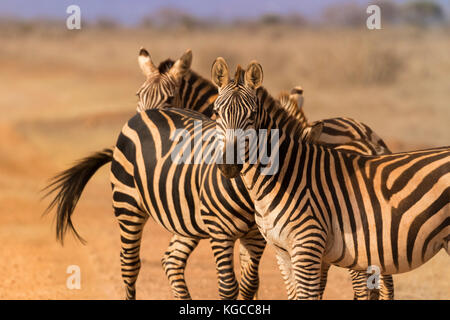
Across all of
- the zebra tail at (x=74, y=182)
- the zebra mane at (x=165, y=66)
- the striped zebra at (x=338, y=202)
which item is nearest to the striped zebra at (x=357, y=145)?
the striped zebra at (x=338, y=202)

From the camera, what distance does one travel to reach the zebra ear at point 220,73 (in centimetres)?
539

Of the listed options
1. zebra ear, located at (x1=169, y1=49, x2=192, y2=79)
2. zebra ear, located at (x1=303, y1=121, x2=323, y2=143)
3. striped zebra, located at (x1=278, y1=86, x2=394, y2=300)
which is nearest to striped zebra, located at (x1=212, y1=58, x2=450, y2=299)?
zebra ear, located at (x1=303, y1=121, x2=323, y2=143)

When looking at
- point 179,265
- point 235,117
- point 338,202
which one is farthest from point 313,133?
point 179,265

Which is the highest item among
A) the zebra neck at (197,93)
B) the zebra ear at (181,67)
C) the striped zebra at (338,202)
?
the zebra ear at (181,67)

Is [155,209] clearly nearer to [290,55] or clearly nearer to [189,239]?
[189,239]

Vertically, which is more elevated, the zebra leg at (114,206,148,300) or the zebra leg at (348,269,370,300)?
the zebra leg at (114,206,148,300)

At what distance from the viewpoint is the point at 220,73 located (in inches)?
214

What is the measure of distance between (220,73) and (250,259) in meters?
1.98

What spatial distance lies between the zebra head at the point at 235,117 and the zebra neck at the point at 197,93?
2482mm

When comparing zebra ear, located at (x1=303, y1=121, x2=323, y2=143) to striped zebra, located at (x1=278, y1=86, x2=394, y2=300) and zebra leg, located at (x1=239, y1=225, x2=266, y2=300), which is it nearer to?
striped zebra, located at (x1=278, y1=86, x2=394, y2=300)

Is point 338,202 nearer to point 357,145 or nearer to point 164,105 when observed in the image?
point 357,145

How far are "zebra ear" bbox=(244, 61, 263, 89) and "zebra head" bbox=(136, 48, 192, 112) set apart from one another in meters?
2.45

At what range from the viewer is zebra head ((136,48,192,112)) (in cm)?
774

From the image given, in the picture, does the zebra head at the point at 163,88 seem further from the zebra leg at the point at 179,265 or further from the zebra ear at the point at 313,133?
the zebra ear at the point at 313,133
